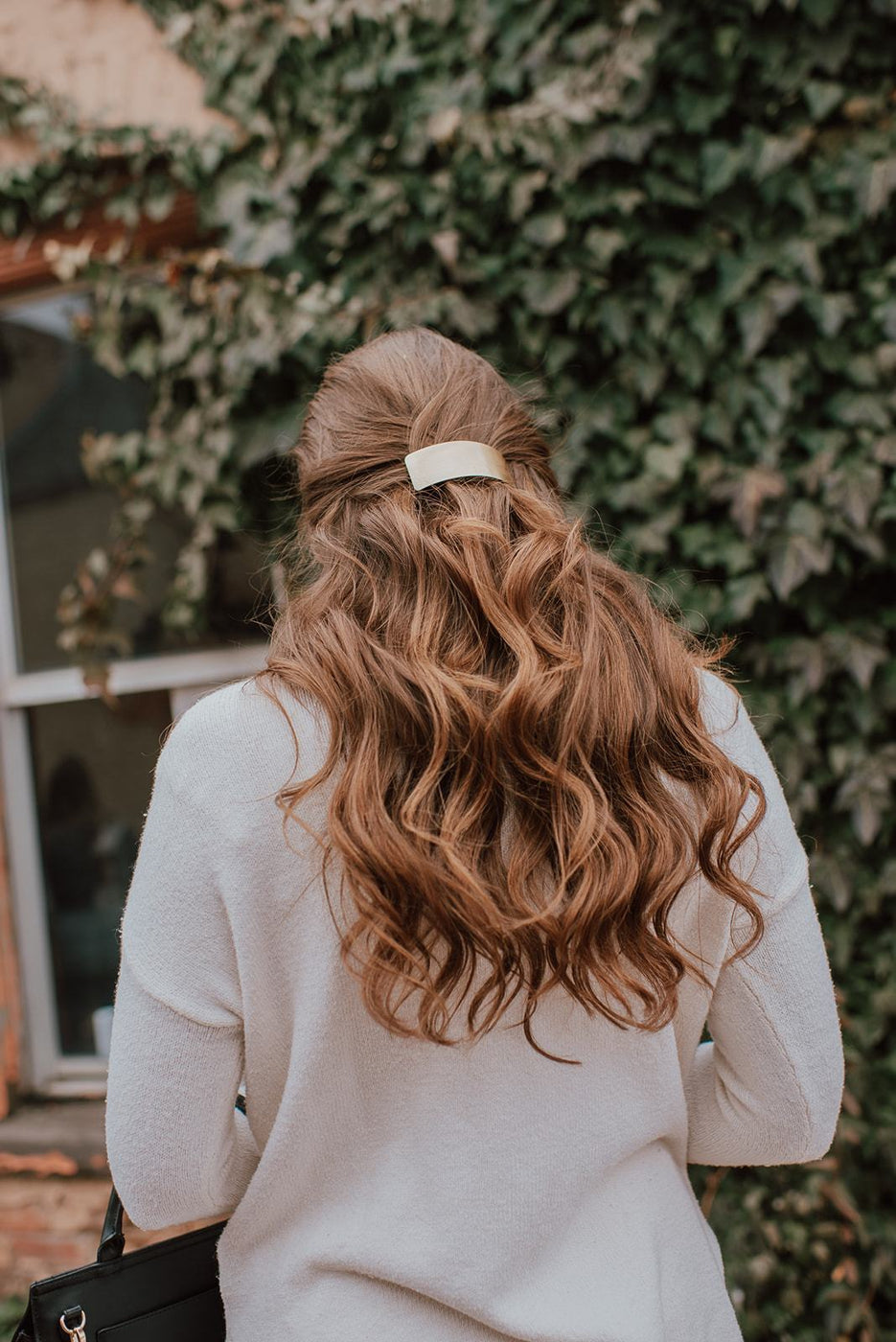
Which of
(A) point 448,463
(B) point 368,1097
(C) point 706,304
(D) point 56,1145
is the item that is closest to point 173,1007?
(B) point 368,1097

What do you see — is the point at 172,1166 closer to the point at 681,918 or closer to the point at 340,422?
the point at 681,918

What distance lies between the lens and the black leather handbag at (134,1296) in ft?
3.37

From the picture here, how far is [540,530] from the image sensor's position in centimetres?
96

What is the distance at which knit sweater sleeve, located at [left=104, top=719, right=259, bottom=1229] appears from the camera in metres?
0.91

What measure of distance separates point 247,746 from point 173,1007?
0.25 m

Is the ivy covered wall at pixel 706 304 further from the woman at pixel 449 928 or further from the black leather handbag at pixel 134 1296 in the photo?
the black leather handbag at pixel 134 1296

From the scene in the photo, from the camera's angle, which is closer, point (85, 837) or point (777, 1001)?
point (777, 1001)

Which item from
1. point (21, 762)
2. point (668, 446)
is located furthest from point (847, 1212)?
point (21, 762)

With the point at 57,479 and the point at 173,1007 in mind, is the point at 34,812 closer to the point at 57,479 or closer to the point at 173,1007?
the point at 57,479

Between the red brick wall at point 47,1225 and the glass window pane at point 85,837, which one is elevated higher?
the glass window pane at point 85,837

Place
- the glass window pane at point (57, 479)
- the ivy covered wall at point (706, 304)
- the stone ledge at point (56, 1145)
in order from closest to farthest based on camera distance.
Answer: the ivy covered wall at point (706, 304)
the stone ledge at point (56, 1145)
the glass window pane at point (57, 479)

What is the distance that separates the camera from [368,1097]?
960 mm

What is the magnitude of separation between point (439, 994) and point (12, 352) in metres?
2.64

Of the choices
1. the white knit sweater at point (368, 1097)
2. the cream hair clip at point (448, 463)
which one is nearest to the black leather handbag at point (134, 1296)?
the white knit sweater at point (368, 1097)
